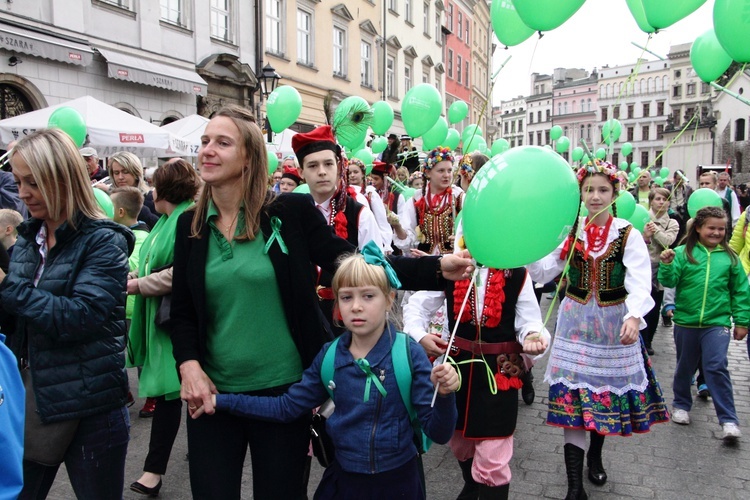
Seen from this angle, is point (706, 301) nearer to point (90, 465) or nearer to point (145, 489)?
point (145, 489)

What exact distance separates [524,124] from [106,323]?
271 ft

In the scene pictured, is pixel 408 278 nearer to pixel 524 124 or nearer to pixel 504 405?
pixel 504 405

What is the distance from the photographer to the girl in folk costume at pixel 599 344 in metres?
3.63

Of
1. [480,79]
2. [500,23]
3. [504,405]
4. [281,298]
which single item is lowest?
[504,405]

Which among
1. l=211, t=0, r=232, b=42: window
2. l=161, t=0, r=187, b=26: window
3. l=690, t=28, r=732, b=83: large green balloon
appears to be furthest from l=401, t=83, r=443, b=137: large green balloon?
l=211, t=0, r=232, b=42: window

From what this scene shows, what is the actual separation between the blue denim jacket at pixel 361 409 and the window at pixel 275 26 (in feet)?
61.0

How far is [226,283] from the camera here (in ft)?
7.22

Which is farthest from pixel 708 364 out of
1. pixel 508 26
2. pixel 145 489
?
pixel 145 489

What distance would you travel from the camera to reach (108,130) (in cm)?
912

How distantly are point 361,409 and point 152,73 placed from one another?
13688mm

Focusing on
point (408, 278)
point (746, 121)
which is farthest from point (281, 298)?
point (746, 121)

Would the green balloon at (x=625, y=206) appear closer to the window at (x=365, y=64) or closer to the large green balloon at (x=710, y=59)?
the large green balloon at (x=710, y=59)

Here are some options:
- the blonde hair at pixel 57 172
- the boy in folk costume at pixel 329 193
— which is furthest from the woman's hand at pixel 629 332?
the blonde hair at pixel 57 172

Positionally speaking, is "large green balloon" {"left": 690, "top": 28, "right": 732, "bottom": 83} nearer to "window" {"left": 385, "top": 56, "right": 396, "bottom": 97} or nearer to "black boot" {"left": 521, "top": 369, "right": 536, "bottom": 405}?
"black boot" {"left": 521, "top": 369, "right": 536, "bottom": 405}
